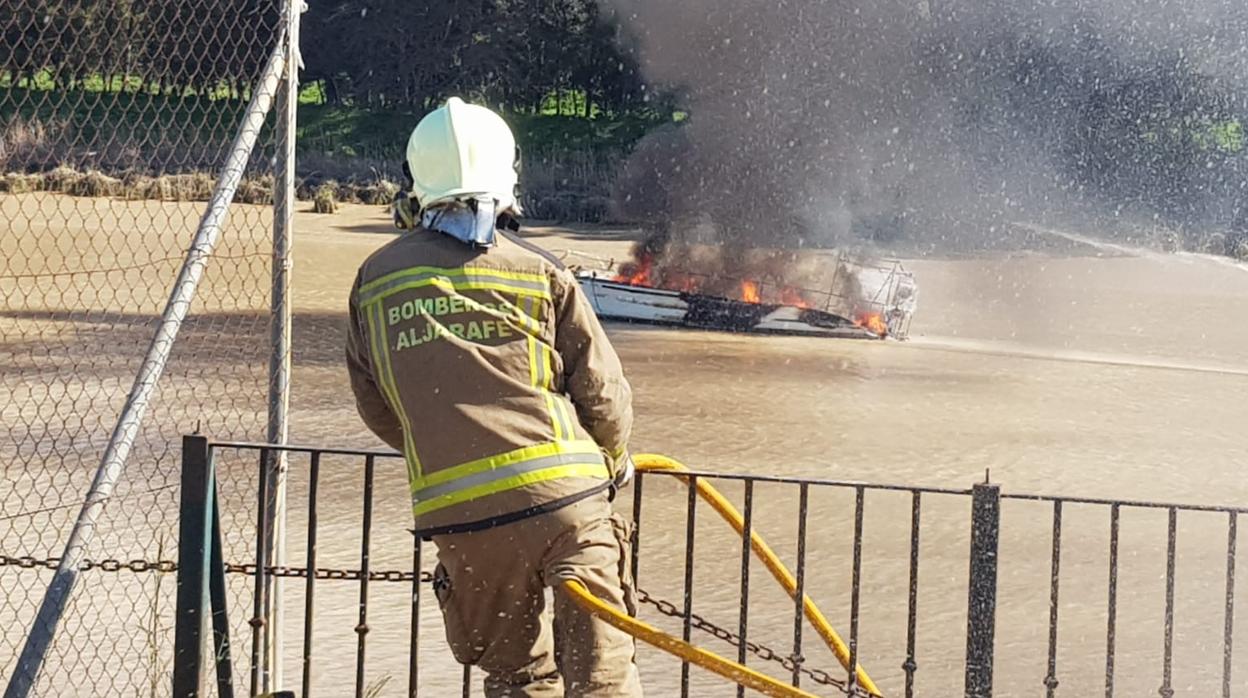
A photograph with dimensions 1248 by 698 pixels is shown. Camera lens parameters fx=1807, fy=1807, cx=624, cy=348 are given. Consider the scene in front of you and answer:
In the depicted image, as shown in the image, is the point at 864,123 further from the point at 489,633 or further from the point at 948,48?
the point at 489,633

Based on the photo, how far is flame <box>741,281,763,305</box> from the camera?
2323cm

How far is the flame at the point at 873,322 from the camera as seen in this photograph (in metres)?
20.8

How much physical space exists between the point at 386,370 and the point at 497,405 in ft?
0.98

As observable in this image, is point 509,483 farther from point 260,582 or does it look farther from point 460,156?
point 260,582

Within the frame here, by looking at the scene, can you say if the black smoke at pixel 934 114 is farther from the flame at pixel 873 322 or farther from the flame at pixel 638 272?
the flame at pixel 873 322

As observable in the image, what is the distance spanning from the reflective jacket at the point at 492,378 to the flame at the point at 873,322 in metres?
17.0

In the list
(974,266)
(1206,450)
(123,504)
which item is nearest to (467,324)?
(123,504)

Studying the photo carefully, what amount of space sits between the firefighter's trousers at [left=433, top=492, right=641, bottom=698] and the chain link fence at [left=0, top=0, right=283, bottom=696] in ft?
4.33

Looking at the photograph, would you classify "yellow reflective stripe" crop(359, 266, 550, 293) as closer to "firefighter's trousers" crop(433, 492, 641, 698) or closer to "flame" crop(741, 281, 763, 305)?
"firefighter's trousers" crop(433, 492, 641, 698)

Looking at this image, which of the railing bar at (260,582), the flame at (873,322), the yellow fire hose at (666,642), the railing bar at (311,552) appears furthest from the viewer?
the flame at (873,322)

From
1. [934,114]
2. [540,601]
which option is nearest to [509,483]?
[540,601]

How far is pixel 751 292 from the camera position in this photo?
77.4 feet

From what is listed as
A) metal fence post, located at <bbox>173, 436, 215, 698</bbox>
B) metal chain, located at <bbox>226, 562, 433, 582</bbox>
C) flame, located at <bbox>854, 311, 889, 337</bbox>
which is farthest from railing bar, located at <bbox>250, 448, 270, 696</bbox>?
flame, located at <bbox>854, 311, 889, 337</bbox>

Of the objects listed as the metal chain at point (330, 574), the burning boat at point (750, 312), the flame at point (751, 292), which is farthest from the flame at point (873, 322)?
the metal chain at point (330, 574)
